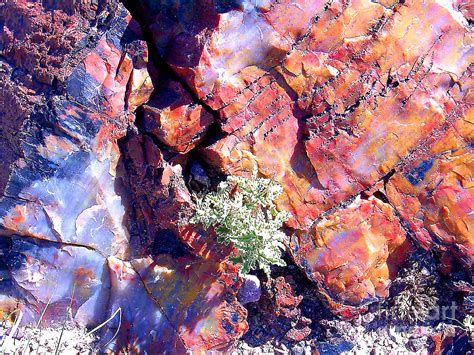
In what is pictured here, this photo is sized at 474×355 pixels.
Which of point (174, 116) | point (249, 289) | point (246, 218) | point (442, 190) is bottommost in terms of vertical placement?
point (249, 289)

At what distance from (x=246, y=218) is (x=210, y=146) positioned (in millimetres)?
700

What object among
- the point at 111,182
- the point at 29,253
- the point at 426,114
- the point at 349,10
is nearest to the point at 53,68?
the point at 111,182

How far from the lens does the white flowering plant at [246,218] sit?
4094 millimetres

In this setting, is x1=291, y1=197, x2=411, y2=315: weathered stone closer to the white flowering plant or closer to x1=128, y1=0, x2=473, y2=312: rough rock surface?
x1=128, y1=0, x2=473, y2=312: rough rock surface

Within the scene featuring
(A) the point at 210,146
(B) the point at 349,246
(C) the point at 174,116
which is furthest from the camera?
(B) the point at 349,246

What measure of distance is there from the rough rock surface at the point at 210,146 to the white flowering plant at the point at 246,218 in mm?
154

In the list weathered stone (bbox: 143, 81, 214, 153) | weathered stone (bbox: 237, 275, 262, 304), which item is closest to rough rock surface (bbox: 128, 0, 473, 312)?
weathered stone (bbox: 143, 81, 214, 153)

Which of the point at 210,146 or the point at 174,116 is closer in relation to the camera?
the point at 174,116

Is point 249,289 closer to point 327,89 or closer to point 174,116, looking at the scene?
point 174,116

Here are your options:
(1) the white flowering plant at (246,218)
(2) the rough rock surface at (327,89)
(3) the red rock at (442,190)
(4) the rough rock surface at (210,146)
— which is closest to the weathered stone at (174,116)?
(4) the rough rock surface at (210,146)

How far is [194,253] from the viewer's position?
446 cm

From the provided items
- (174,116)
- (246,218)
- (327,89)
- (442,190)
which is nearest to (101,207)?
(174,116)

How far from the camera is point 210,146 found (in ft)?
13.8

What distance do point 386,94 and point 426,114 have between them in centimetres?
42
